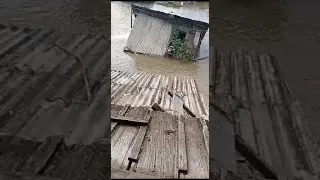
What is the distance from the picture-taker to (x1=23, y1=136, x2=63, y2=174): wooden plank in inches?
→ 46.8

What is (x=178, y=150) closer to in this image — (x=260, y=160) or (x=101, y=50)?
(x=260, y=160)

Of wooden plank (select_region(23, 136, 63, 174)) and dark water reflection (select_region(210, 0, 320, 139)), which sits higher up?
dark water reflection (select_region(210, 0, 320, 139))

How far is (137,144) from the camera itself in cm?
167

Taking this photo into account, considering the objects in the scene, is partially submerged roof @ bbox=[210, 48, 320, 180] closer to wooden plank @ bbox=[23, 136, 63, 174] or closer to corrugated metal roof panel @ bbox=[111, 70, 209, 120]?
wooden plank @ bbox=[23, 136, 63, 174]

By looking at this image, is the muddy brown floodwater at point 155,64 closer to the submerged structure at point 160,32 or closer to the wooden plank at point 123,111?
the submerged structure at point 160,32

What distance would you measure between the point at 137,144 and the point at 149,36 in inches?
271

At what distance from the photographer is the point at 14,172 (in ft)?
3.79

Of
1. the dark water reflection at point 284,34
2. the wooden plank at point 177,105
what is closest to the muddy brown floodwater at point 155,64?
the wooden plank at point 177,105

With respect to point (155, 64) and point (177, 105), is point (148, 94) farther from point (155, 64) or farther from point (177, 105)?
point (155, 64)

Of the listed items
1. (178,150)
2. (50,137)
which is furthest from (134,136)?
(50,137)

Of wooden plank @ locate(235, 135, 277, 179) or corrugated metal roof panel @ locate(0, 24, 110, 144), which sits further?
corrugated metal roof panel @ locate(0, 24, 110, 144)

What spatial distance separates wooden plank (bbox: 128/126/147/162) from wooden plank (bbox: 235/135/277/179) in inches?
18.1

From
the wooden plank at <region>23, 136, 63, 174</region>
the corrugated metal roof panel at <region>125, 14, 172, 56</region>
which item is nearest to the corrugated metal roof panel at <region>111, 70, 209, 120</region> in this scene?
the wooden plank at <region>23, 136, 63, 174</region>

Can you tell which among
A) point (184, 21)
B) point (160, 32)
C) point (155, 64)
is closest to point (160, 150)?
point (155, 64)
